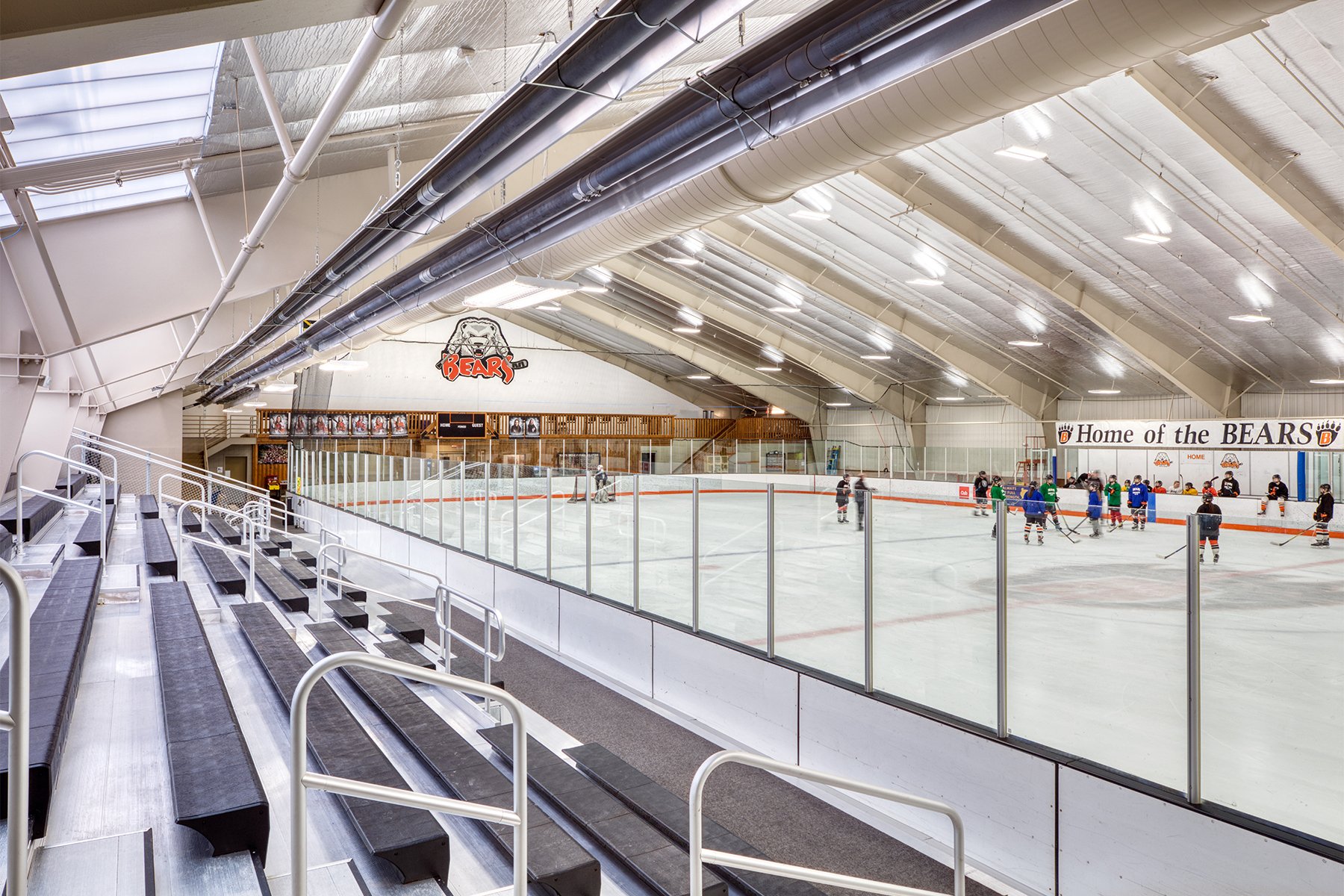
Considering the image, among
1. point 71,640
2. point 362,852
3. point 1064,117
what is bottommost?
point 362,852

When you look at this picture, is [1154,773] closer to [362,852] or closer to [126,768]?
[362,852]

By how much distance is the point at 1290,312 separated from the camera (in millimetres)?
18156

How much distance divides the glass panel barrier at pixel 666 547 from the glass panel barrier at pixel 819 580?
1462 millimetres

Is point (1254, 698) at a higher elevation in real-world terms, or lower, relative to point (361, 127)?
lower

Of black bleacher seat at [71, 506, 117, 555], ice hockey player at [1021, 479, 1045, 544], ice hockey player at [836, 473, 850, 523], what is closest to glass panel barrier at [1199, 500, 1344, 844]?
ice hockey player at [1021, 479, 1045, 544]

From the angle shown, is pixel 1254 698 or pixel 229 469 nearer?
pixel 1254 698

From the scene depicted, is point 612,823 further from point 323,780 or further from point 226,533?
point 226,533

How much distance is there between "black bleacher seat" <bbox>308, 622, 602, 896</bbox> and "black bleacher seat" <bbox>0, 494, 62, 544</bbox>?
393 centimetres

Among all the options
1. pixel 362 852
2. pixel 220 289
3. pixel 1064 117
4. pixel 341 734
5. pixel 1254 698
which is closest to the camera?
pixel 362 852

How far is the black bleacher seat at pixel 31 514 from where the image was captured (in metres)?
8.70

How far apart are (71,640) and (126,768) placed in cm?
111

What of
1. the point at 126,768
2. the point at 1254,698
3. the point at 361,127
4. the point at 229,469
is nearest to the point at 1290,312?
the point at 1254,698

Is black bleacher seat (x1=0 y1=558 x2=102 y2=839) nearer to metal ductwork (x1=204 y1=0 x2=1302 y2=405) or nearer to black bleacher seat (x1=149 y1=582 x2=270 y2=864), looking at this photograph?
black bleacher seat (x1=149 y1=582 x2=270 y2=864)

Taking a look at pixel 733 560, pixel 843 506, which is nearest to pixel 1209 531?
pixel 843 506
